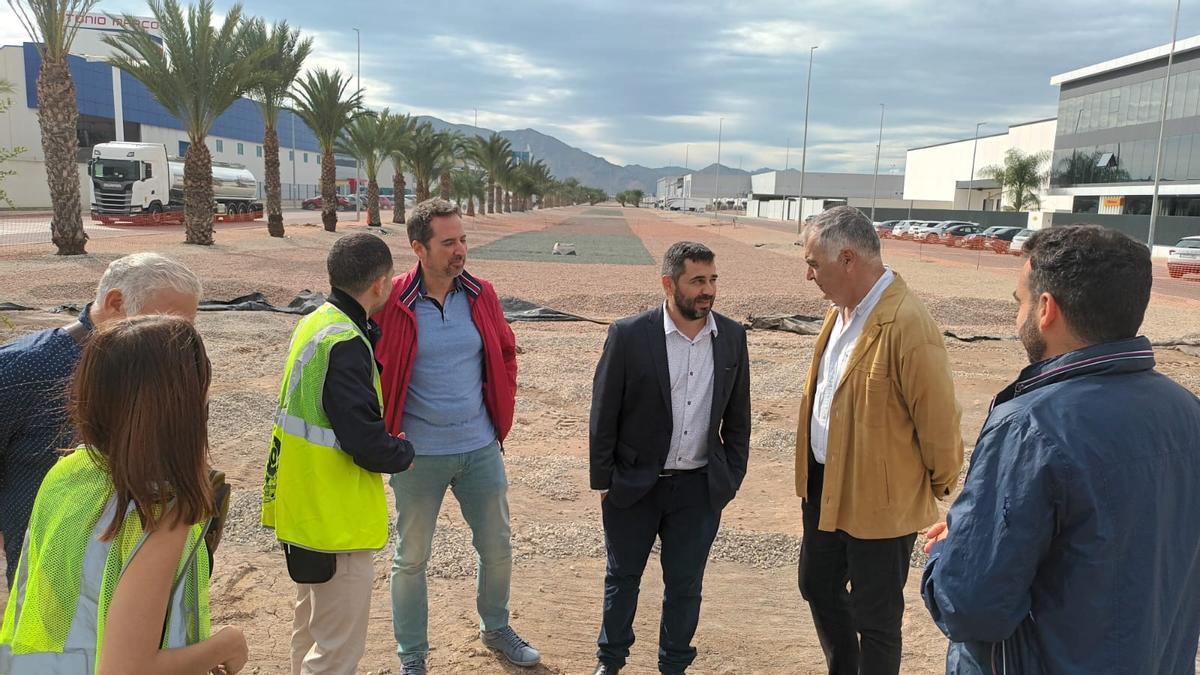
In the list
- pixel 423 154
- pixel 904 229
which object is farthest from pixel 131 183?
pixel 904 229

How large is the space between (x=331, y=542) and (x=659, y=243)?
36.5m

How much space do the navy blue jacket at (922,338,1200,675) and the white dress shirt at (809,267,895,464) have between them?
124 centimetres

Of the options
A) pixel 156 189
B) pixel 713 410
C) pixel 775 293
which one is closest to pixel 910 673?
pixel 713 410

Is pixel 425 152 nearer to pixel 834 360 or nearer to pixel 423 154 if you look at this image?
pixel 423 154

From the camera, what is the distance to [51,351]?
2.20 m

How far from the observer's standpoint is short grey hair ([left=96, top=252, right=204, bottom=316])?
2.22 meters

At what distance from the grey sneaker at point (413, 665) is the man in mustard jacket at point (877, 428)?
1.69 m

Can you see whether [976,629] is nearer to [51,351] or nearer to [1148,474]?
[1148,474]

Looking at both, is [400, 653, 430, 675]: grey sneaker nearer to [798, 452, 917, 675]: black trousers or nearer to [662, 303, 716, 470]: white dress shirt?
[662, 303, 716, 470]: white dress shirt

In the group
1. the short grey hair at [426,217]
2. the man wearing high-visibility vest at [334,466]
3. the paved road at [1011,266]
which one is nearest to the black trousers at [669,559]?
the man wearing high-visibility vest at [334,466]

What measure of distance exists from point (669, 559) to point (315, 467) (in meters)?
1.48

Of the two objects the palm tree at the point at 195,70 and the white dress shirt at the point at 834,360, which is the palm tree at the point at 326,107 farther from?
the white dress shirt at the point at 834,360

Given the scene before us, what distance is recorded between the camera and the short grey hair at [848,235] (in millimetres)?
2951

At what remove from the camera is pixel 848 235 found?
296 cm
